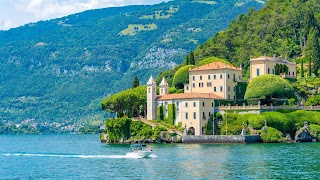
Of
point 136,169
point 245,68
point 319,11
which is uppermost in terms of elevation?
point 319,11

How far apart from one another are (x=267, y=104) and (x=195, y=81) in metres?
13.3

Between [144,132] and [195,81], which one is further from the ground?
[195,81]

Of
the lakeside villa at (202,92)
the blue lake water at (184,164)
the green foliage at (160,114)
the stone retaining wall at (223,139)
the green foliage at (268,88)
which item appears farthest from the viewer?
the green foliage at (160,114)

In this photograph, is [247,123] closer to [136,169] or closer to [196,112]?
[196,112]

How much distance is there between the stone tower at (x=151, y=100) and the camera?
381ft

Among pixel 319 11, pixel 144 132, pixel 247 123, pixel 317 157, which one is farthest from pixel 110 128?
pixel 319 11

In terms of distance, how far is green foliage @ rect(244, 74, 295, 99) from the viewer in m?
111

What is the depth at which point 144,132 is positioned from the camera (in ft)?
367

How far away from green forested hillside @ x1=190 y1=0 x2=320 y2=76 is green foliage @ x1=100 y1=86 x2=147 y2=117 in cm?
A: 2895

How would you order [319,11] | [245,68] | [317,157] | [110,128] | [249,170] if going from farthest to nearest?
[319,11]
[245,68]
[110,128]
[317,157]
[249,170]

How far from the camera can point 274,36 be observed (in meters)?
155

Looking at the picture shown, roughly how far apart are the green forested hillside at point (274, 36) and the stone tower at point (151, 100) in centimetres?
2945

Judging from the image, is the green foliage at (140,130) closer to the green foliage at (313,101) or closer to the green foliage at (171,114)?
the green foliage at (171,114)

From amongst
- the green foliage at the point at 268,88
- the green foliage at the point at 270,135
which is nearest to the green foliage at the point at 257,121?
the green foliage at the point at 270,135
